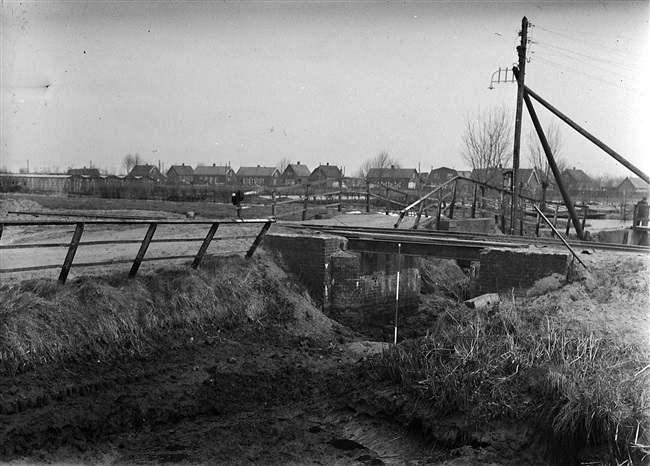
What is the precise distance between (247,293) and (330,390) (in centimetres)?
355

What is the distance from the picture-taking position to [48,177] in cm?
5781

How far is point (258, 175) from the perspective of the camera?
332 ft

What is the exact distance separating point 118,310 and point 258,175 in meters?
91.6

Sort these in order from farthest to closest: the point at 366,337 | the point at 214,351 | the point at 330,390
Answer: the point at 366,337
the point at 214,351
the point at 330,390

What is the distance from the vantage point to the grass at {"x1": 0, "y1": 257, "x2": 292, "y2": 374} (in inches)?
353

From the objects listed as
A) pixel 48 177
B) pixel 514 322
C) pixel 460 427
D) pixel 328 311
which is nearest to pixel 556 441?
pixel 460 427

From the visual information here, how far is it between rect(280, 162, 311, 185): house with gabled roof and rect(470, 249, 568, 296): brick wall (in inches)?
2824

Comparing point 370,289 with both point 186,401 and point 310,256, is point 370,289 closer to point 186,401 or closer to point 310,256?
point 310,256

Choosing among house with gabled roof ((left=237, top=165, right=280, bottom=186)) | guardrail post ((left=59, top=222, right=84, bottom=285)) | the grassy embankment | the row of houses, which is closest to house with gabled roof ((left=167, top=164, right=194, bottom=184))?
the row of houses

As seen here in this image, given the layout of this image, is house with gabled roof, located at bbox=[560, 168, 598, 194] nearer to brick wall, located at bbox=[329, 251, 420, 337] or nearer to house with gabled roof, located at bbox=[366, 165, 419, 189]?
house with gabled roof, located at bbox=[366, 165, 419, 189]

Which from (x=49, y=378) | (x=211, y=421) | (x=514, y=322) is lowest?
(x=211, y=421)

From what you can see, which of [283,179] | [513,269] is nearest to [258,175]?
[283,179]

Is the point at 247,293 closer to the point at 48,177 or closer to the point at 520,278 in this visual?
the point at 520,278

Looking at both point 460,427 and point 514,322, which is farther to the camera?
point 514,322
